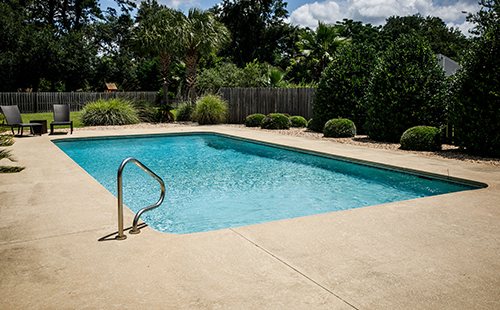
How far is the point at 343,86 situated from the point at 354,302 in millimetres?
11525

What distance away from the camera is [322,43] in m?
25.3

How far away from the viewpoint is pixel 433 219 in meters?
4.06

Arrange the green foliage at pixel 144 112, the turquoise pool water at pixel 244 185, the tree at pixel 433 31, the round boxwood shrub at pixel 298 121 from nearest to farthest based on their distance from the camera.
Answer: the turquoise pool water at pixel 244 185
the round boxwood shrub at pixel 298 121
the green foliage at pixel 144 112
the tree at pixel 433 31

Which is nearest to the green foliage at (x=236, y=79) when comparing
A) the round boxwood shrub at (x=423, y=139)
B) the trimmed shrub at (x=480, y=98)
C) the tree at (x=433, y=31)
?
the round boxwood shrub at (x=423, y=139)

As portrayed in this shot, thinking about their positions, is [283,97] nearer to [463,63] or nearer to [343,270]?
[463,63]

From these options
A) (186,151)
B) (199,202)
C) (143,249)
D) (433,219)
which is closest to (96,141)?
(186,151)

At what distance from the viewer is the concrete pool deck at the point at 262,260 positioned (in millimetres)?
2375

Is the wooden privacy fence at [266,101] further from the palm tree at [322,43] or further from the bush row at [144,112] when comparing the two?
the palm tree at [322,43]

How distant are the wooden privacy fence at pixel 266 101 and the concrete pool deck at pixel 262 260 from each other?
13.2 meters

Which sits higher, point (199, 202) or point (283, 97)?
point (283, 97)

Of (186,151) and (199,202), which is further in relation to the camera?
(186,151)

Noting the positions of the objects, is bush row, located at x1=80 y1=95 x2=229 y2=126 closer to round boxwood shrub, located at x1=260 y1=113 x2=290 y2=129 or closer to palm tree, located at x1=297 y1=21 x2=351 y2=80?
round boxwood shrub, located at x1=260 y1=113 x2=290 y2=129

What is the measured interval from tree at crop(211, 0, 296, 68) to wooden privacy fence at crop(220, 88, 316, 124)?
21141mm

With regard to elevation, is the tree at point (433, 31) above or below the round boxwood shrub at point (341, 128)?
above
